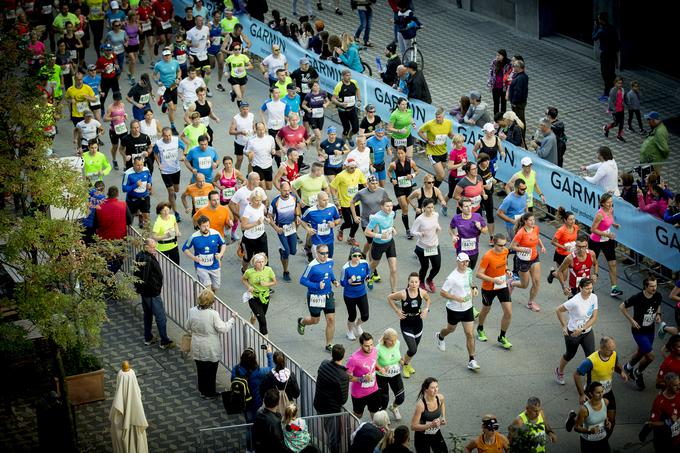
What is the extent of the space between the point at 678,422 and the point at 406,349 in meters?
4.45

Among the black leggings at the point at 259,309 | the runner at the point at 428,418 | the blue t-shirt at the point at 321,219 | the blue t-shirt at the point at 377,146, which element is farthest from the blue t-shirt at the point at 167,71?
the runner at the point at 428,418

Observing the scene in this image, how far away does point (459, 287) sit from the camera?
17.5 m

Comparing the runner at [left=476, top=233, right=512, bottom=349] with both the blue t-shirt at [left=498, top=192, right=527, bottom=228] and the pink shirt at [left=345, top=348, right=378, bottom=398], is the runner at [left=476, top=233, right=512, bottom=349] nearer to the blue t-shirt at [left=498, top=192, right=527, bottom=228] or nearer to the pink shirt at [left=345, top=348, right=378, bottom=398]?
the blue t-shirt at [left=498, top=192, right=527, bottom=228]

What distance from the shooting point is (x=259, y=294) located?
18.1m

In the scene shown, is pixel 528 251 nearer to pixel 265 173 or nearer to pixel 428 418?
pixel 428 418

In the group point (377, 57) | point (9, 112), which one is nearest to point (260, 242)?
point (9, 112)

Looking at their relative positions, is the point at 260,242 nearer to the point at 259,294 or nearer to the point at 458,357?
the point at 259,294

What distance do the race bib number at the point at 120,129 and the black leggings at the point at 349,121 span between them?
4234 millimetres

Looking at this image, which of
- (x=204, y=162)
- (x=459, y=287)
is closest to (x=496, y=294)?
(x=459, y=287)

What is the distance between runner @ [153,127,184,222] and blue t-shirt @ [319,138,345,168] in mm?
2546

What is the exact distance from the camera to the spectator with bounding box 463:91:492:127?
920 inches

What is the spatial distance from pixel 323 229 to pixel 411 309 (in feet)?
10.4

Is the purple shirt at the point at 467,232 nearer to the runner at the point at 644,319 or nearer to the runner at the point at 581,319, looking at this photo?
the runner at the point at 581,319

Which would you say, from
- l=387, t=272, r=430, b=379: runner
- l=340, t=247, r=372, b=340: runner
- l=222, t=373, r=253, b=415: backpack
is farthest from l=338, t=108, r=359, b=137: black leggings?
l=222, t=373, r=253, b=415: backpack
